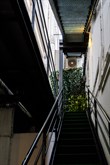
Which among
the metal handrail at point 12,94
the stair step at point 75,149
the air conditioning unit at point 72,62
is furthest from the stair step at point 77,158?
the air conditioning unit at point 72,62

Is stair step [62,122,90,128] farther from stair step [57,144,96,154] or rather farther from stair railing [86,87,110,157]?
stair step [57,144,96,154]

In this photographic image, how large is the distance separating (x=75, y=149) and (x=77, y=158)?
37 centimetres

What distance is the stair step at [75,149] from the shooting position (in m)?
4.97

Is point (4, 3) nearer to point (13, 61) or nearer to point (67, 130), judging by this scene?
point (13, 61)

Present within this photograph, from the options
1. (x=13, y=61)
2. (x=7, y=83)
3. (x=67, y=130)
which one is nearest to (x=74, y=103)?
(x=67, y=130)

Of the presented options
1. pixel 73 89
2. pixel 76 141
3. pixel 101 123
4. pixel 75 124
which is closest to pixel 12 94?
pixel 75 124

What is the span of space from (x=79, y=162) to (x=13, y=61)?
7.00 feet

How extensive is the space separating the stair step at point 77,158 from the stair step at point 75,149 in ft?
0.79

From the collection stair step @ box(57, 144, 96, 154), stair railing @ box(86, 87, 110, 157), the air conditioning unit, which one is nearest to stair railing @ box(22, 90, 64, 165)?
stair step @ box(57, 144, 96, 154)

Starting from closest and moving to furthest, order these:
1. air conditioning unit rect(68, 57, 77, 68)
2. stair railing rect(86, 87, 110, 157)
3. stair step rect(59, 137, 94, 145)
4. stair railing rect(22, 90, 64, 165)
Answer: stair railing rect(22, 90, 64, 165) < stair railing rect(86, 87, 110, 157) < stair step rect(59, 137, 94, 145) < air conditioning unit rect(68, 57, 77, 68)

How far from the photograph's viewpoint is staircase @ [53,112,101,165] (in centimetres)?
462

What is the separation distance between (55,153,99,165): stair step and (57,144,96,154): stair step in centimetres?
24

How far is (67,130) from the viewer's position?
598cm

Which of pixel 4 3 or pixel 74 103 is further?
pixel 74 103
